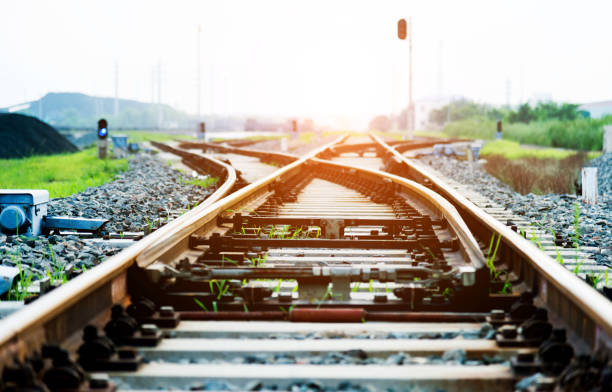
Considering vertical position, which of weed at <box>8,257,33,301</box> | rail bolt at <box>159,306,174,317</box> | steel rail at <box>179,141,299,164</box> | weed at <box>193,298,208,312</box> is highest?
steel rail at <box>179,141,299,164</box>

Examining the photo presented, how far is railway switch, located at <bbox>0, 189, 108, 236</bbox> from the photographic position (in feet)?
17.9

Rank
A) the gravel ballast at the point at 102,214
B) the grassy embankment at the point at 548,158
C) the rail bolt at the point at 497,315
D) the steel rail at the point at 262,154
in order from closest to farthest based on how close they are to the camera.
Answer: the rail bolt at the point at 497,315 → the gravel ballast at the point at 102,214 → the grassy embankment at the point at 548,158 → the steel rail at the point at 262,154

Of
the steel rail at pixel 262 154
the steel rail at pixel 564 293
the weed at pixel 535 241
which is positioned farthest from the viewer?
the steel rail at pixel 262 154

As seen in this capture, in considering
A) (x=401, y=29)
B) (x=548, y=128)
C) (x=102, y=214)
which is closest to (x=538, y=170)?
(x=102, y=214)

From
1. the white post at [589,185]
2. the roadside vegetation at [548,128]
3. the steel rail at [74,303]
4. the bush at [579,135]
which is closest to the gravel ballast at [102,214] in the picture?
the steel rail at [74,303]

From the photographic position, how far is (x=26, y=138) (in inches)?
1299

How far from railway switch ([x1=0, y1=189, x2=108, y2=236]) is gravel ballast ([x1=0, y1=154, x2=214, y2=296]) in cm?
13

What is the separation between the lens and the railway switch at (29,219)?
544 cm

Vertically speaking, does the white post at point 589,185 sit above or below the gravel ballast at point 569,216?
above

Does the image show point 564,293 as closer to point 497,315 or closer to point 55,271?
point 497,315

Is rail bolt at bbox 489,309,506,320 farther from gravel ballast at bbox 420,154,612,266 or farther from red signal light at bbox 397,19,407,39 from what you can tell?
red signal light at bbox 397,19,407,39

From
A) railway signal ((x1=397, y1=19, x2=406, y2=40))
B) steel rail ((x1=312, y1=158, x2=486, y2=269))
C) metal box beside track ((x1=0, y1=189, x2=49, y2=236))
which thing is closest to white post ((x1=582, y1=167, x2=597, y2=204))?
steel rail ((x1=312, y1=158, x2=486, y2=269))

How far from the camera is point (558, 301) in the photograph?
2.86 m

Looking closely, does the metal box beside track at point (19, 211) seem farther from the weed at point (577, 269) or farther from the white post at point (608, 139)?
the white post at point (608, 139)
